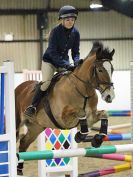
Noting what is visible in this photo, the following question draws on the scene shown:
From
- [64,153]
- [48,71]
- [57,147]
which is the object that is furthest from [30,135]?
[64,153]

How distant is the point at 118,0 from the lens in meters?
17.9

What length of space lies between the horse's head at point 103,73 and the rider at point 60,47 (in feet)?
1.58

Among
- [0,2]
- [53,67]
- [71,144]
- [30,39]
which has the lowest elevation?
[71,144]

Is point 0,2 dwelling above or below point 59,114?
above

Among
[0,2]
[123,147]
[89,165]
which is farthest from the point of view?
[0,2]

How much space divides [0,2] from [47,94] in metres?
13.7

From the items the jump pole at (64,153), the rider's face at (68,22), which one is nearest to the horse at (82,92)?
the rider's face at (68,22)

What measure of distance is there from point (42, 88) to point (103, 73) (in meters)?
1.00

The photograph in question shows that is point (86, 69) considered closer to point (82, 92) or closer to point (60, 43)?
point (82, 92)

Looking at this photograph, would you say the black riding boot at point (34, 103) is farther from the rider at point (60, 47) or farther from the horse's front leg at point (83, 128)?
the horse's front leg at point (83, 128)

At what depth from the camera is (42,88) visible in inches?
192

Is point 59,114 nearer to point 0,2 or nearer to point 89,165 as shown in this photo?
point 89,165

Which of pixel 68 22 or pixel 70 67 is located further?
pixel 70 67

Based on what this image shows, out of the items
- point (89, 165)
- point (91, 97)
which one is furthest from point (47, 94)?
point (89, 165)
